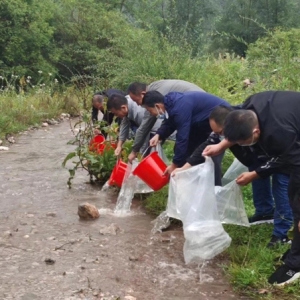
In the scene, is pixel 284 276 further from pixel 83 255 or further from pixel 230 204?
pixel 83 255

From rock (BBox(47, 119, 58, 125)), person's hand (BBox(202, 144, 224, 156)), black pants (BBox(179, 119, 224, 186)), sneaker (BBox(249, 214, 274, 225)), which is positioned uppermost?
person's hand (BBox(202, 144, 224, 156))

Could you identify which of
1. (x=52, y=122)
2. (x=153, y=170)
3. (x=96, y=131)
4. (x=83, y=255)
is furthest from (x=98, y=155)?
(x=52, y=122)

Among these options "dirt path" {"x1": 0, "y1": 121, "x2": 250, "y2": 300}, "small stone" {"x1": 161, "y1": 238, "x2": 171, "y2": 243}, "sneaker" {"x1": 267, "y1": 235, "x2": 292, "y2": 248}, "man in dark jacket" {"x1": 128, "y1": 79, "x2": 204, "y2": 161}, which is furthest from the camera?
"man in dark jacket" {"x1": 128, "y1": 79, "x2": 204, "y2": 161}

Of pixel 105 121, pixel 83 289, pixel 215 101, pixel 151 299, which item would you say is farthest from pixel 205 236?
pixel 105 121

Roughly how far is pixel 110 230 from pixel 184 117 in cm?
112

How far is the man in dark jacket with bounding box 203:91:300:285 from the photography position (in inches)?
111

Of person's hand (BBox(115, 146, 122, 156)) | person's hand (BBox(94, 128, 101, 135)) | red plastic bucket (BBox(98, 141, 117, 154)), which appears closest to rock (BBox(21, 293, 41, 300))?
person's hand (BBox(115, 146, 122, 156))

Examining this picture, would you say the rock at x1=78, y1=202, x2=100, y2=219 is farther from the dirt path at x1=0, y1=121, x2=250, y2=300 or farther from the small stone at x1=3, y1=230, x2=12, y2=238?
the small stone at x1=3, y1=230, x2=12, y2=238

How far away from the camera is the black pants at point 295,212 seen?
2.88 metres

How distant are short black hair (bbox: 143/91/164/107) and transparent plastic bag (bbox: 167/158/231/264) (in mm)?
969

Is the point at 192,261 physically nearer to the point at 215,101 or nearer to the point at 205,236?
the point at 205,236

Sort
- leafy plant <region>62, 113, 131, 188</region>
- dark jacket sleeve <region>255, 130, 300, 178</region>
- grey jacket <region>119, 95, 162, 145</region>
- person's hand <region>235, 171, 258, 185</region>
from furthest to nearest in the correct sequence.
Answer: leafy plant <region>62, 113, 131, 188</region>
grey jacket <region>119, 95, 162, 145</region>
person's hand <region>235, 171, 258, 185</region>
dark jacket sleeve <region>255, 130, 300, 178</region>

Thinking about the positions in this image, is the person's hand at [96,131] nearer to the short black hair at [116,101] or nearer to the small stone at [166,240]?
the short black hair at [116,101]

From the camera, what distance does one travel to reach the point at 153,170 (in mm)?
4355
